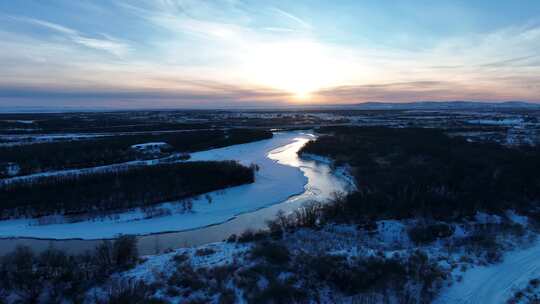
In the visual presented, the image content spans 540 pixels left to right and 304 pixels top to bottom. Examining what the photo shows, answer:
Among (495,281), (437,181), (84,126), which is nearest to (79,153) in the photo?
(437,181)

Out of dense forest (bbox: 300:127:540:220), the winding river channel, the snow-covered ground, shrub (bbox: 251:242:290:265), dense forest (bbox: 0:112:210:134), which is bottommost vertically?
the winding river channel

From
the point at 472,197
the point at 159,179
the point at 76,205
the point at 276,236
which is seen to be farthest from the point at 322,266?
the point at 159,179

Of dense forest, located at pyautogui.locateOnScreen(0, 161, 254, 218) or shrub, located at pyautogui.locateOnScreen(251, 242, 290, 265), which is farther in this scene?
dense forest, located at pyautogui.locateOnScreen(0, 161, 254, 218)

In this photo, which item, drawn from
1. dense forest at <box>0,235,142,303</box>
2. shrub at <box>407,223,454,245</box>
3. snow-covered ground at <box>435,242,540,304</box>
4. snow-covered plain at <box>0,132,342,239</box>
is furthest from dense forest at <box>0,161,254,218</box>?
snow-covered ground at <box>435,242,540,304</box>

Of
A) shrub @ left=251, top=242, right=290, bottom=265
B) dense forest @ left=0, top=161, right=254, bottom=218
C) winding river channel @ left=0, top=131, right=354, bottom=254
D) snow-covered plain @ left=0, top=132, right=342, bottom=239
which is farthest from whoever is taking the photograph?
dense forest @ left=0, top=161, right=254, bottom=218

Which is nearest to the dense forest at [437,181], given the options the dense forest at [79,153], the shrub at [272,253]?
the shrub at [272,253]

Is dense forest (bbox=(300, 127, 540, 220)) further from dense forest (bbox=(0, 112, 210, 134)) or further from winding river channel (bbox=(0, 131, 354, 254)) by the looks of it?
dense forest (bbox=(0, 112, 210, 134))

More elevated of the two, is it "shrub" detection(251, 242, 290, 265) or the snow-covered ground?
"shrub" detection(251, 242, 290, 265)
